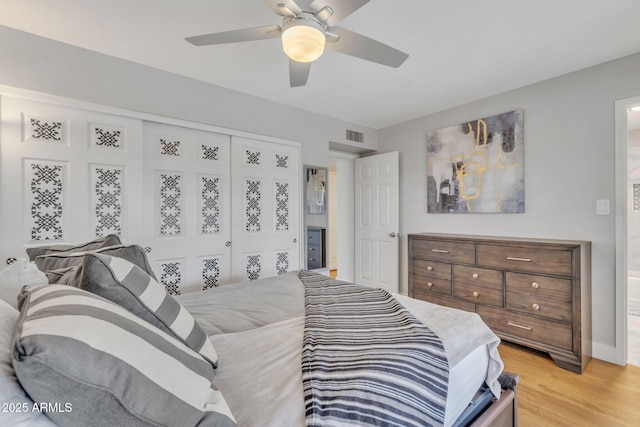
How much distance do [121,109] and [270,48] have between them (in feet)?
4.33

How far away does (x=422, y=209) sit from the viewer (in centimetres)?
376

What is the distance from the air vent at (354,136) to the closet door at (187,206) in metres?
1.72

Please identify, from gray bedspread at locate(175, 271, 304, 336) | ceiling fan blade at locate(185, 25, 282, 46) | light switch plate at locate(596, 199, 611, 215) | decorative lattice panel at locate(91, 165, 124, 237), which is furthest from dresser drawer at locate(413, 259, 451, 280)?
decorative lattice panel at locate(91, 165, 124, 237)

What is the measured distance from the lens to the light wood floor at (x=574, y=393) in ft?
5.61

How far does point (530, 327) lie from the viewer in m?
2.42

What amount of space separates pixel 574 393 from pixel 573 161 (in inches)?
73.5

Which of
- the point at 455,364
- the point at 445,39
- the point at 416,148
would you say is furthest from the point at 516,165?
the point at 455,364

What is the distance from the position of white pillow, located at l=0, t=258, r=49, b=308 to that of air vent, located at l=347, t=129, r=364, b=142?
349 cm

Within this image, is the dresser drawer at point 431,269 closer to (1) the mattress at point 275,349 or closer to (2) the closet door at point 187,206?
Result: (1) the mattress at point 275,349

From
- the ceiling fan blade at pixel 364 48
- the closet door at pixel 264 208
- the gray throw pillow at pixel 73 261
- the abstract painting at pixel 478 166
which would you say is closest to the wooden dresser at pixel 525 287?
the abstract painting at pixel 478 166

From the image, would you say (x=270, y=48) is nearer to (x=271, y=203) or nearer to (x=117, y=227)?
(x=271, y=203)

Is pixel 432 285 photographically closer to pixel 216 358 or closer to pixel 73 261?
pixel 216 358

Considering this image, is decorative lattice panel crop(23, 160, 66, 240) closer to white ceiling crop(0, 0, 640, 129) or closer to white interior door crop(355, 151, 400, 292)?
white ceiling crop(0, 0, 640, 129)

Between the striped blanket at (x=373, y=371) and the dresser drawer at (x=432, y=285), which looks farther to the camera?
the dresser drawer at (x=432, y=285)
